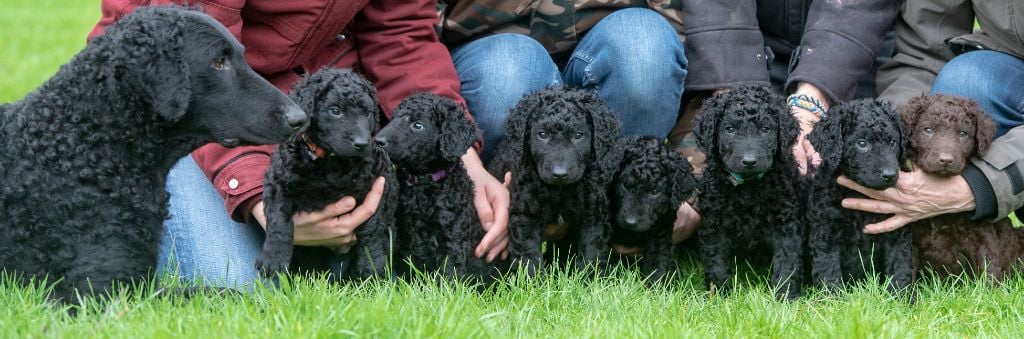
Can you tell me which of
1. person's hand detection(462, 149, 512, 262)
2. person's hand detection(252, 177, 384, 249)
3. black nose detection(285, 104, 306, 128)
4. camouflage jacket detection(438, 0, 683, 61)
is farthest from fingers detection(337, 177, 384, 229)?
camouflage jacket detection(438, 0, 683, 61)

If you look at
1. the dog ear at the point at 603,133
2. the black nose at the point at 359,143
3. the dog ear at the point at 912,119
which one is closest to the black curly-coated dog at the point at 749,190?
the dog ear at the point at 603,133

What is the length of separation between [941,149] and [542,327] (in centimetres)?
227

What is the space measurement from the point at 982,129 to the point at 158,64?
3858mm

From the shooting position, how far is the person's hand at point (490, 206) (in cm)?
532

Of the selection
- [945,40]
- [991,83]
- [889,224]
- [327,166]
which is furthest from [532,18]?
[991,83]

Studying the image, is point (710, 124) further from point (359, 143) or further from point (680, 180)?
point (359, 143)

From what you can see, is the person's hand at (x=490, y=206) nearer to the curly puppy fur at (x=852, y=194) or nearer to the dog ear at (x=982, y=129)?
the curly puppy fur at (x=852, y=194)

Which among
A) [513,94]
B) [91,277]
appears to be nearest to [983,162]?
[513,94]

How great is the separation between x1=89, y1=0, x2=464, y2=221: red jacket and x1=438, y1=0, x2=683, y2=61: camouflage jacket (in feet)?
0.91

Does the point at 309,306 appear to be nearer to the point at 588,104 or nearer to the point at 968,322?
the point at 588,104

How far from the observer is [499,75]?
5648 mm

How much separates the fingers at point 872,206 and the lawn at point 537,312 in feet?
1.24

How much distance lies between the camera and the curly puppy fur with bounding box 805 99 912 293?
490 cm

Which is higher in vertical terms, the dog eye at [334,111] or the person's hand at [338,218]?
the dog eye at [334,111]
